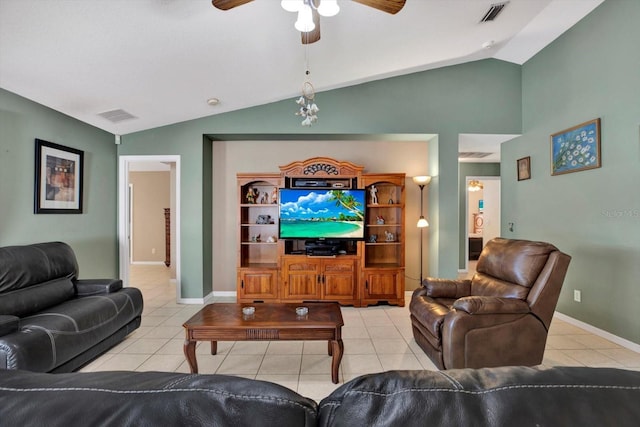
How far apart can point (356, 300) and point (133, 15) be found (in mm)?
3914

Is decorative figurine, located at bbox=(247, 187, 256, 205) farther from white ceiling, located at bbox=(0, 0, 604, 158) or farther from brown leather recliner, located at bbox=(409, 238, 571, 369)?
brown leather recliner, located at bbox=(409, 238, 571, 369)

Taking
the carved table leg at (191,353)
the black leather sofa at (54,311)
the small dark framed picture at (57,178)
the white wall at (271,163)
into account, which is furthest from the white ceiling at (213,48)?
the carved table leg at (191,353)

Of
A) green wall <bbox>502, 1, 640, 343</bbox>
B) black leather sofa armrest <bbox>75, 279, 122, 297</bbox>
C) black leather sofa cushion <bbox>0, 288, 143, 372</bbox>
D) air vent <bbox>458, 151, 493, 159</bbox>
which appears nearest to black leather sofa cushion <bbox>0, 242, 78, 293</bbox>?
black leather sofa armrest <bbox>75, 279, 122, 297</bbox>

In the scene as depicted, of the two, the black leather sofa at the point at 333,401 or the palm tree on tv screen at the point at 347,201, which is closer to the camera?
the black leather sofa at the point at 333,401

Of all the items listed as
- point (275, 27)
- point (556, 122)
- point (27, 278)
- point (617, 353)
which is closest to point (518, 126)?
point (556, 122)

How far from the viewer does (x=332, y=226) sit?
4.39 m

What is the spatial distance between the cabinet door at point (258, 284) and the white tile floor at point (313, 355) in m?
1.01

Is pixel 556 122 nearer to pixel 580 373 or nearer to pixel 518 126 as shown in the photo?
pixel 518 126

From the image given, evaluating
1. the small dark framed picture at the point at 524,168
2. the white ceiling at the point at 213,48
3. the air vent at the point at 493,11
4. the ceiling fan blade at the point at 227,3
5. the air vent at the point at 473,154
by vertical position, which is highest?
the air vent at the point at 493,11

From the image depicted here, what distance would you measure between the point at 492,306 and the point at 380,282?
79.2 inches

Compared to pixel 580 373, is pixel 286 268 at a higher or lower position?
lower

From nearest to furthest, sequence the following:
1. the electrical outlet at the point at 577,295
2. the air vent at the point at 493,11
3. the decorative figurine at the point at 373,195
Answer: the air vent at the point at 493,11
the electrical outlet at the point at 577,295
the decorative figurine at the point at 373,195

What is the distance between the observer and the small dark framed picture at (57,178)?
3242 mm

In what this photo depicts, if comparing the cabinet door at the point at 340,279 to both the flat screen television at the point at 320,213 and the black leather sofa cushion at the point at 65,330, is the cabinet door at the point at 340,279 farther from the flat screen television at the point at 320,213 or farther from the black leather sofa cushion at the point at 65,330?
the black leather sofa cushion at the point at 65,330
